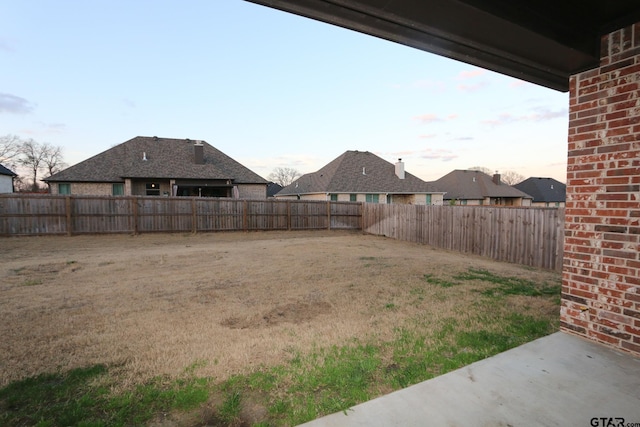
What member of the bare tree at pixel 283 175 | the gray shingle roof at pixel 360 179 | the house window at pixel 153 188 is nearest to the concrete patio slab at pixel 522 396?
the gray shingle roof at pixel 360 179

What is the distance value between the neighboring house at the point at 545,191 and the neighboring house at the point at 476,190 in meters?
3.13

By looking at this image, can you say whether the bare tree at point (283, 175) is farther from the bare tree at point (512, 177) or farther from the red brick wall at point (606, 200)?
the red brick wall at point (606, 200)

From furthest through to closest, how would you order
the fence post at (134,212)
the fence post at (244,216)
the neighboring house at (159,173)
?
the neighboring house at (159,173) → the fence post at (244,216) → the fence post at (134,212)

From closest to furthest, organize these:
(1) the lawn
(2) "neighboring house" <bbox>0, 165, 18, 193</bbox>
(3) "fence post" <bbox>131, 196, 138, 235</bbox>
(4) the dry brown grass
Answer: (1) the lawn
(4) the dry brown grass
(3) "fence post" <bbox>131, 196, 138, 235</bbox>
(2) "neighboring house" <bbox>0, 165, 18, 193</bbox>

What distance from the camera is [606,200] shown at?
2508 millimetres

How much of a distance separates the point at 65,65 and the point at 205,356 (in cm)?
1399

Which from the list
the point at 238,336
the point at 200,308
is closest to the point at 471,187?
the point at 200,308

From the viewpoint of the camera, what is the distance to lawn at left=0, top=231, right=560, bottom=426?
7.04ft

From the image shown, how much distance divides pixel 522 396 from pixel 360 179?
26.9m

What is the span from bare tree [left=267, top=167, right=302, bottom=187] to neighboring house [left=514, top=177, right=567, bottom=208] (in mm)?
52186

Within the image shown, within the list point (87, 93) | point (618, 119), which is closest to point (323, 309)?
point (618, 119)

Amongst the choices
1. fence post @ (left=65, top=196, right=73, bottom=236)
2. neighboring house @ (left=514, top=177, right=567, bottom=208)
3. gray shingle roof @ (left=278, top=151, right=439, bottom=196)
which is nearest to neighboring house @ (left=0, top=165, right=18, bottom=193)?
fence post @ (left=65, top=196, right=73, bottom=236)

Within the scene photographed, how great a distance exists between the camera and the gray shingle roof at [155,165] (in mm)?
21875

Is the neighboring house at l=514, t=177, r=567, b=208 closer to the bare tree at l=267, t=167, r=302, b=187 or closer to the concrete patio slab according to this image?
the concrete patio slab
